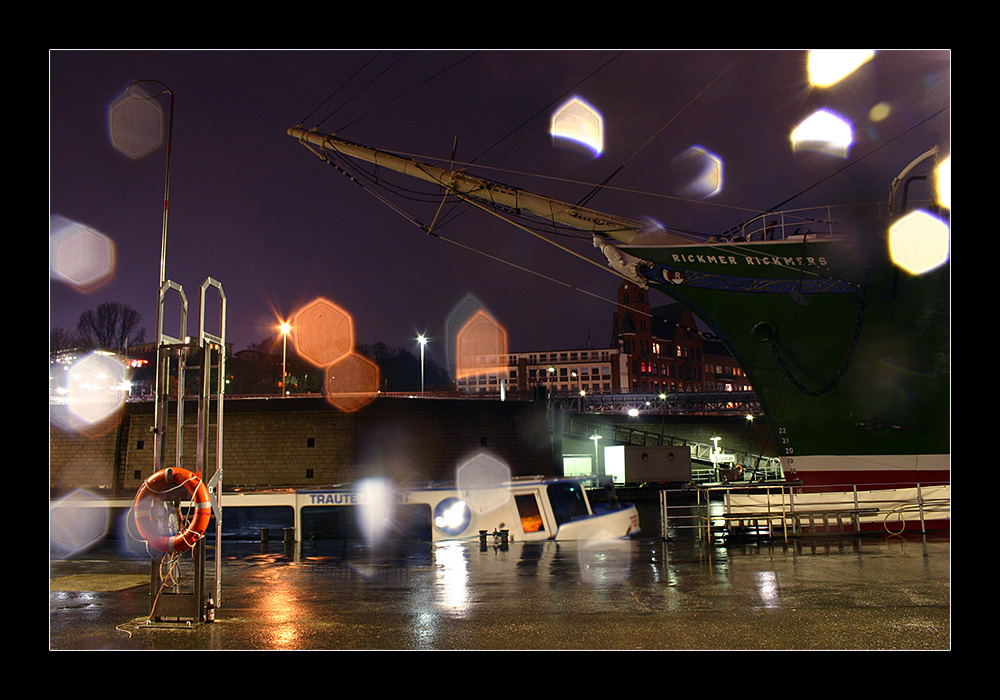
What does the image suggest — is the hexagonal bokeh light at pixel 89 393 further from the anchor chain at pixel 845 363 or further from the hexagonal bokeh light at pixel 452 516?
the anchor chain at pixel 845 363

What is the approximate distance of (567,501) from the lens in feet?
62.8

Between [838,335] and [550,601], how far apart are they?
1862cm

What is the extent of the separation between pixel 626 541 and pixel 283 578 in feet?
27.5

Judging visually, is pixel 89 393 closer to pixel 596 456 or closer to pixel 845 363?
pixel 596 456

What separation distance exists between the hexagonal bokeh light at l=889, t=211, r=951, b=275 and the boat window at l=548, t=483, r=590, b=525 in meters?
13.5

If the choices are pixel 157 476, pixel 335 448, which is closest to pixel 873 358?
pixel 157 476

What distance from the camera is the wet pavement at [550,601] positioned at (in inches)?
310

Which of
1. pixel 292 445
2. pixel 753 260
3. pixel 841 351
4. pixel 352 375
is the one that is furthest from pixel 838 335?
pixel 352 375

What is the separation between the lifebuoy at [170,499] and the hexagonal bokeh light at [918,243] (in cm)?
2306

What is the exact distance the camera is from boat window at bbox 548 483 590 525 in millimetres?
18922

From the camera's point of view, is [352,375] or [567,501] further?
[352,375]

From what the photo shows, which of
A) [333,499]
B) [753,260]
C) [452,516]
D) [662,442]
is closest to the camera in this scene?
[452,516]

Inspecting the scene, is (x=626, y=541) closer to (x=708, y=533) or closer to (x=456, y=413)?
(x=708, y=533)

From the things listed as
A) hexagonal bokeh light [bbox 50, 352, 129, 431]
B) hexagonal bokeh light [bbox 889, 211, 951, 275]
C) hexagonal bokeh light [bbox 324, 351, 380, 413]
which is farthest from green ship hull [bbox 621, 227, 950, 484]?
hexagonal bokeh light [bbox 324, 351, 380, 413]
